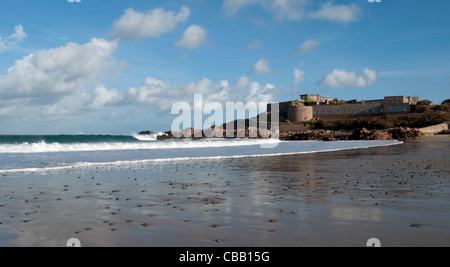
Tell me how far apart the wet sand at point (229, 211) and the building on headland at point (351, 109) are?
88195 mm

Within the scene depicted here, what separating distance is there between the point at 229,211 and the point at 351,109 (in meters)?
98.2

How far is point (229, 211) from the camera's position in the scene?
22.6 feet

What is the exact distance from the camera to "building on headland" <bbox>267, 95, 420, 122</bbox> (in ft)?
296

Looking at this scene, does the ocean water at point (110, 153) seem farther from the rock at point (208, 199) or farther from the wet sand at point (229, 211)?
the rock at point (208, 199)

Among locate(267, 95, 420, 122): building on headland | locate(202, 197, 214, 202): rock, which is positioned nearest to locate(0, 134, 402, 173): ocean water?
locate(202, 197, 214, 202): rock

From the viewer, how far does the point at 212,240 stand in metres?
4.98

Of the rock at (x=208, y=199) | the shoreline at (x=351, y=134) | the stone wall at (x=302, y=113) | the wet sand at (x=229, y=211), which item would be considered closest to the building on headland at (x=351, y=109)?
the stone wall at (x=302, y=113)

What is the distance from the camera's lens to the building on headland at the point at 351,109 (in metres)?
90.3

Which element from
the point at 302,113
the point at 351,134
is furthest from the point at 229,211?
the point at 302,113

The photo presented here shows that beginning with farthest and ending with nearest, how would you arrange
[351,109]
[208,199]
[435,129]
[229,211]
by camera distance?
[351,109] → [435,129] → [208,199] → [229,211]

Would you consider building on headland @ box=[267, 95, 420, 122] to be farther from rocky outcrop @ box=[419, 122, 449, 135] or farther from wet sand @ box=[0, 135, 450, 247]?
wet sand @ box=[0, 135, 450, 247]

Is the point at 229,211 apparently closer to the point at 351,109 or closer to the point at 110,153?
the point at 110,153

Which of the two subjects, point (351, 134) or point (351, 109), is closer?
point (351, 134)
